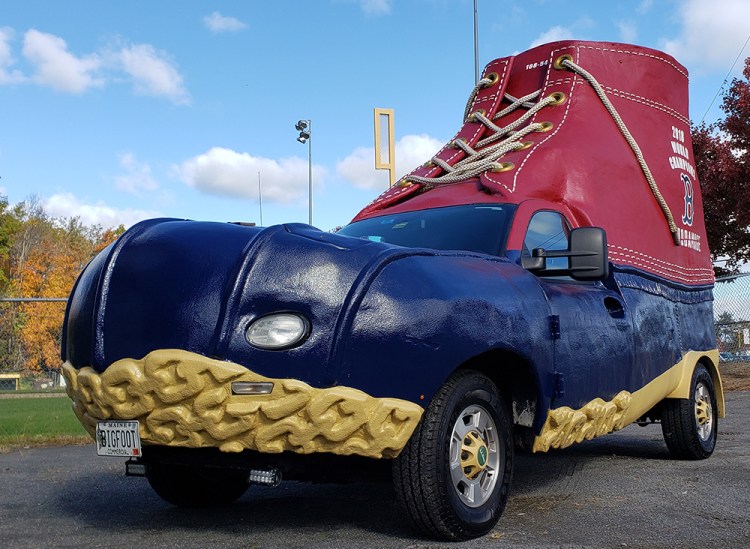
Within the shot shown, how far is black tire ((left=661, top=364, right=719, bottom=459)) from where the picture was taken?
672 cm

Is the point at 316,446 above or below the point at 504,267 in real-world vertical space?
below

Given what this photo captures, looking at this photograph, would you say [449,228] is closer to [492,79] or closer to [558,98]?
[558,98]

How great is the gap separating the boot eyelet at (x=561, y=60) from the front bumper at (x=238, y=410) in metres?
3.73

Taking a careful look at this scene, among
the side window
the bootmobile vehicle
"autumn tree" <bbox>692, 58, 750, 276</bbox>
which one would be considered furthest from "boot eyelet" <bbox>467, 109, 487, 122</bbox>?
"autumn tree" <bbox>692, 58, 750, 276</bbox>

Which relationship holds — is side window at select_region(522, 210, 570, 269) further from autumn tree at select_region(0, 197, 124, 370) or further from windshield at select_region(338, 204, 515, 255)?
autumn tree at select_region(0, 197, 124, 370)

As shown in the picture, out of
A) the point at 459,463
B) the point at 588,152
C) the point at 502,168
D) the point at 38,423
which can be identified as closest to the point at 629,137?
the point at 588,152

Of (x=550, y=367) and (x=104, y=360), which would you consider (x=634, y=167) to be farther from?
(x=104, y=360)

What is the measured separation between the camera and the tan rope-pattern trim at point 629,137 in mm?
6527

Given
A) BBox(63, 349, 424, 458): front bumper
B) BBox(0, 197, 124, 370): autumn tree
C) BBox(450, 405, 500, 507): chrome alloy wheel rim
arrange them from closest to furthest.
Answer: BBox(63, 349, 424, 458): front bumper
BBox(450, 405, 500, 507): chrome alloy wheel rim
BBox(0, 197, 124, 370): autumn tree

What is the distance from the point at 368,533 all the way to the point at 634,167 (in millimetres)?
3717

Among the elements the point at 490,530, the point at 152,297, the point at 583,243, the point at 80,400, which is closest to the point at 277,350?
the point at 152,297

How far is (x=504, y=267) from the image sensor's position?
4.56m

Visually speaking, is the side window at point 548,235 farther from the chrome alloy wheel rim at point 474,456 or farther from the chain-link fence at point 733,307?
the chain-link fence at point 733,307

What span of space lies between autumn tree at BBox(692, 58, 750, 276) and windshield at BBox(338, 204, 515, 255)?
11824 millimetres
